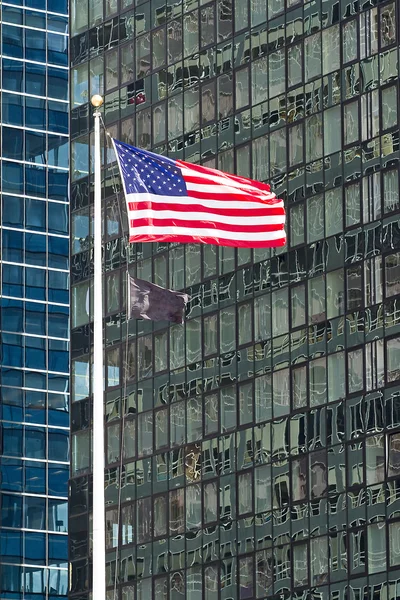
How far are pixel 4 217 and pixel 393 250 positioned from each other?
5409 centimetres

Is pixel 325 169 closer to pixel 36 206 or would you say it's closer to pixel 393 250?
pixel 393 250

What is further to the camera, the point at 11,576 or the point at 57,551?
the point at 57,551

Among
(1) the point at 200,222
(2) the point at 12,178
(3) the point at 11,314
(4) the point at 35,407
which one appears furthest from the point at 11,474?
(1) the point at 200,222

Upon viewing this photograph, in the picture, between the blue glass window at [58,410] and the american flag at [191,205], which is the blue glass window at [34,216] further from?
the american flag at [191,205]

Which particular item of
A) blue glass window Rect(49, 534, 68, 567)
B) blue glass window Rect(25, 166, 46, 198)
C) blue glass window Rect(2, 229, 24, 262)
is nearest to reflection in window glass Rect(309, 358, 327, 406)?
blue glass window Rect(49, 534, 68, 567)

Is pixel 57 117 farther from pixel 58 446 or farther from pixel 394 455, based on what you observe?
pixel 394 455

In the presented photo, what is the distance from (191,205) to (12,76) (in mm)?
93313

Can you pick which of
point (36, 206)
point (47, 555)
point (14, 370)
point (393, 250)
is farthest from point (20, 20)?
point (393, 250)

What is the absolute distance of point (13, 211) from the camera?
138 metres

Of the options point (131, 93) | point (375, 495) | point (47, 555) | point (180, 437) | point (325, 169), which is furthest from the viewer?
point (47, 555)

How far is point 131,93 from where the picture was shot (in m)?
106

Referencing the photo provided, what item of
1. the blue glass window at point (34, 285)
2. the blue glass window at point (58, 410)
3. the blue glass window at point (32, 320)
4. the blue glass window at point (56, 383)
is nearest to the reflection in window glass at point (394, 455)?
the blue glass window at point (58, 410)

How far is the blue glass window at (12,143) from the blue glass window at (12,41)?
16.8 feet

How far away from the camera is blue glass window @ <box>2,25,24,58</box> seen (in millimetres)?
139625
